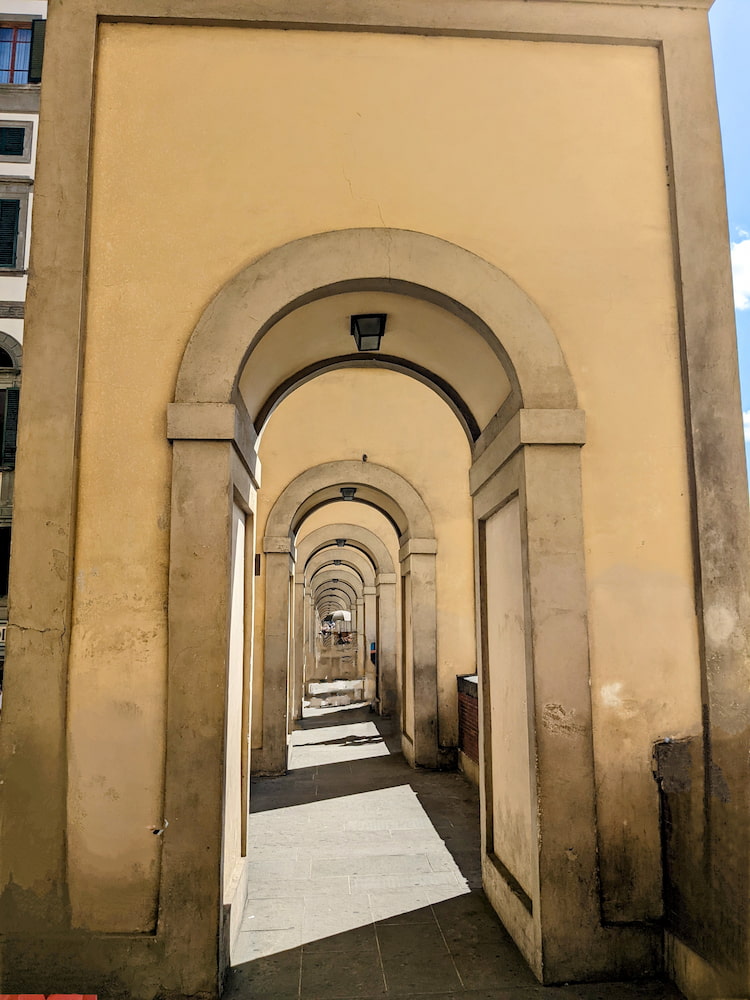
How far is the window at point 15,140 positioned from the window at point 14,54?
4.55 ft

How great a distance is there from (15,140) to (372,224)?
19.1m

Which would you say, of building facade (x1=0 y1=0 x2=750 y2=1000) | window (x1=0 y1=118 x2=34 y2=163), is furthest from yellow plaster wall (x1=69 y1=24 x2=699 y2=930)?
window (x1=0 y1=118 x2=34 y2=163)

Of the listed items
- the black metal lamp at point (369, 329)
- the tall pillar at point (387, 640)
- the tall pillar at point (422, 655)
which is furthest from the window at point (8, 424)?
the black metal lamp at point (369, 329)

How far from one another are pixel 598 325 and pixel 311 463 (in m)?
6.50

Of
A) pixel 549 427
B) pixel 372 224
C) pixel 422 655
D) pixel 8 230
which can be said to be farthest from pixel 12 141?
pixel 549 427

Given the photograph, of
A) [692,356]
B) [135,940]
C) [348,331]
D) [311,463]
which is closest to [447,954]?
[135,940]

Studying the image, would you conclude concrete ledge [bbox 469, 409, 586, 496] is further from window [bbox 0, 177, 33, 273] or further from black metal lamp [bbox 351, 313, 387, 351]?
window [bbox 0, 177, 33, 273]

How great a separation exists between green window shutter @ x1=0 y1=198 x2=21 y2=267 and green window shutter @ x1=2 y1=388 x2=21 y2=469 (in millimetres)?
3398

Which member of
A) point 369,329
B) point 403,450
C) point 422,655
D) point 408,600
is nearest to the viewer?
point 369,329

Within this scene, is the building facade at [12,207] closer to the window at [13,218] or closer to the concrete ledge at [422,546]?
the window at [13,218]

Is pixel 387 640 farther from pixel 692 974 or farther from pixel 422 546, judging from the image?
pixel 692 974

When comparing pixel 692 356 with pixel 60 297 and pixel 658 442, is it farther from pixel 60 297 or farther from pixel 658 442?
pixel 60 297

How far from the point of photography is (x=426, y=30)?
4578 mm

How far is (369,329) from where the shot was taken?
5.28 meters
